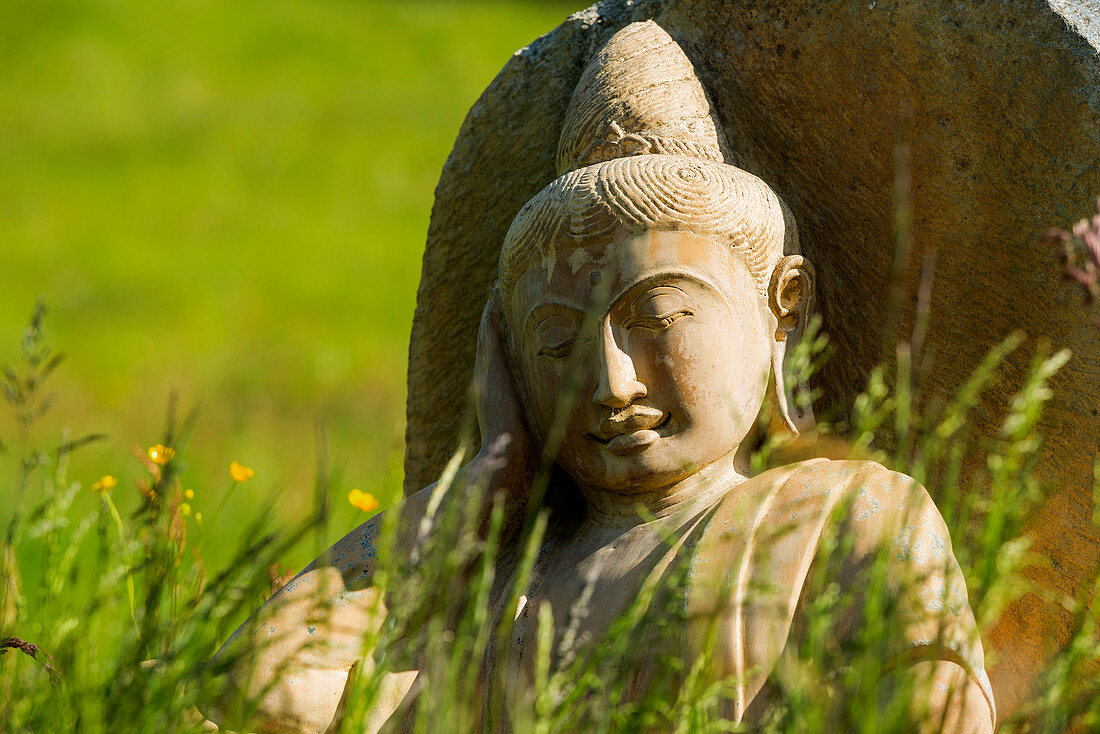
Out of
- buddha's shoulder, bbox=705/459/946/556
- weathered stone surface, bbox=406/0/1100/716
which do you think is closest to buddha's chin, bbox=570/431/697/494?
buddha's shoulder, bbox=705/459/946/556

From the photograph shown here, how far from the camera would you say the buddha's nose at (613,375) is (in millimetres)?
2143

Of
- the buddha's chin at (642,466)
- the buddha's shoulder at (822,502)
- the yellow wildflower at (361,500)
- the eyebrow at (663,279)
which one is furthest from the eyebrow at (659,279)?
the yellow wildflower at (361,500)

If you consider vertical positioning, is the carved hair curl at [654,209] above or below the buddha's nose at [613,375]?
above

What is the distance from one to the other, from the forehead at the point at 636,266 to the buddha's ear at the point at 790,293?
78mm

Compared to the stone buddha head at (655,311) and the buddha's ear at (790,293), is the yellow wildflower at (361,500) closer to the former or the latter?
the stone buddha head at (655,311)

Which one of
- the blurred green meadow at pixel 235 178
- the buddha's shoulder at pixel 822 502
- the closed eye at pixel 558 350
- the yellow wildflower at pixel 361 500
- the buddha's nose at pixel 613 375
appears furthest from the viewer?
the blurred green meadow at pixel 235 178

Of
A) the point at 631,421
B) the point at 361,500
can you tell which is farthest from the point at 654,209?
the point at 361,500

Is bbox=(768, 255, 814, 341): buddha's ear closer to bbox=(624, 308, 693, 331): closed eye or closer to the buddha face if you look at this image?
the buddha face

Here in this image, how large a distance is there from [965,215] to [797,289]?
13.1 inches

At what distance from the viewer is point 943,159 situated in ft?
7.73

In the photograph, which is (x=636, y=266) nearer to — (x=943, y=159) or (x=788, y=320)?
(x=788, y=320)

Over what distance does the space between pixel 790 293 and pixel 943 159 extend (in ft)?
1.23

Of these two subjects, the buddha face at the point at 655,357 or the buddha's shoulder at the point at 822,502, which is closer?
the buddha's shoulder at the point at 822,502

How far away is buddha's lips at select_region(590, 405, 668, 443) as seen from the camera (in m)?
2.17
